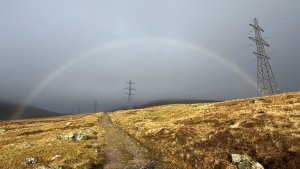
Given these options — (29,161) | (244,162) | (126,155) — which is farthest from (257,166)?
(29,161)

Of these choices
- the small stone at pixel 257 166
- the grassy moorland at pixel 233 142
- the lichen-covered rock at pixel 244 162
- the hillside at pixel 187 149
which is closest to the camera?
the small stone at pixel 257 166

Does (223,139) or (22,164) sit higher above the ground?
(223,139)

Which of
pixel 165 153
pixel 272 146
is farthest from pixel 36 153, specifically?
pixel 272 146

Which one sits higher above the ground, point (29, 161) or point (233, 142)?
point (233, 142)

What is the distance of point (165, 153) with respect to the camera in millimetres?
35531

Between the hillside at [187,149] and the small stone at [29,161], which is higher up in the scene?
the hillside at [187,149]

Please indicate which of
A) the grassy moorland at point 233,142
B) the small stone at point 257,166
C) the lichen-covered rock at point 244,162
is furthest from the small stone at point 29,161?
the small stone at point 257,166

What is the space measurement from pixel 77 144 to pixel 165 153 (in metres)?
14.4

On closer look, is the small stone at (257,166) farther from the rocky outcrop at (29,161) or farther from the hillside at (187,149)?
the rocky outcrop at (29,161)

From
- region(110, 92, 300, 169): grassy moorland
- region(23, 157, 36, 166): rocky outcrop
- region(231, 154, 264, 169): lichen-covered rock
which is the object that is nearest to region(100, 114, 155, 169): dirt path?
region(110, 92, 300, 169): grassy moorland

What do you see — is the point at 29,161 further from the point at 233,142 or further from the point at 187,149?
the point at 233,142

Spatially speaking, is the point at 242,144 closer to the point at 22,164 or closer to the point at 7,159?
the point at 22,164

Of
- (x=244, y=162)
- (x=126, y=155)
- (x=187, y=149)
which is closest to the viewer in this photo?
(x=244, y=162)

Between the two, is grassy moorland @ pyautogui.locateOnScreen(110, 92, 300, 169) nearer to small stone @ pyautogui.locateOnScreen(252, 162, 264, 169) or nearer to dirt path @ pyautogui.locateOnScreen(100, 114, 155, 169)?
small stone @ pyautogui.locateOnScreen(252, 162, 264, 169)
